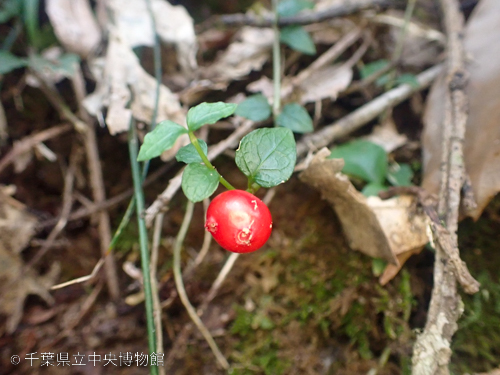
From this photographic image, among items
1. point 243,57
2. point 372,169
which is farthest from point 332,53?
point 372,169

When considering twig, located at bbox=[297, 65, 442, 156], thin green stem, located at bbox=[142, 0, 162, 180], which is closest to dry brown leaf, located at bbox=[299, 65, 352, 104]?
twig, located at bbox=[297, 65, 442, 156]

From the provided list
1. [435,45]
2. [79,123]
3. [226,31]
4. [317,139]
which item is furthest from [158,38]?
[435,45]

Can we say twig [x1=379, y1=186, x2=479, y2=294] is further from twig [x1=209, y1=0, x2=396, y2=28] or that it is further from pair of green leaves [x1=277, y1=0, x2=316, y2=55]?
twig [x1=209, y1=0, x2=396, y2=28]

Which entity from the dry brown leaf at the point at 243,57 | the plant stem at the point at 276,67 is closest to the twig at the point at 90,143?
the dry brown leaf at the point at 243,57

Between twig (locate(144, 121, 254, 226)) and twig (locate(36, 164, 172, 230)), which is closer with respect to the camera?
twig (locate(144, 121, 254, 226))

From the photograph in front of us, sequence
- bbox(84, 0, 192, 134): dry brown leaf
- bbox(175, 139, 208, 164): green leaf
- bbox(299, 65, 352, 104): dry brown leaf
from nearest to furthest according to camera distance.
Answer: bbox(175, 139, 208, 164): green leaf < bbox(84, 0, 192, 134): dry brown leaf < bbox(299, 65, 352, 104): dry brown leaf

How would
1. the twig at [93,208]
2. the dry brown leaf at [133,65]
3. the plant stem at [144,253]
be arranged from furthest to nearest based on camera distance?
the twig at [93,208]
the dry brown leaf at [133,65]
the plant stem at [144,253]

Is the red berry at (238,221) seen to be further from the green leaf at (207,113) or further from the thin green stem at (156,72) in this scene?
the thin green stem at (156,72)

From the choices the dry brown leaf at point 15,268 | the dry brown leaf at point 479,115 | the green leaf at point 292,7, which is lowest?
the dry brown leaf at point 15,268
